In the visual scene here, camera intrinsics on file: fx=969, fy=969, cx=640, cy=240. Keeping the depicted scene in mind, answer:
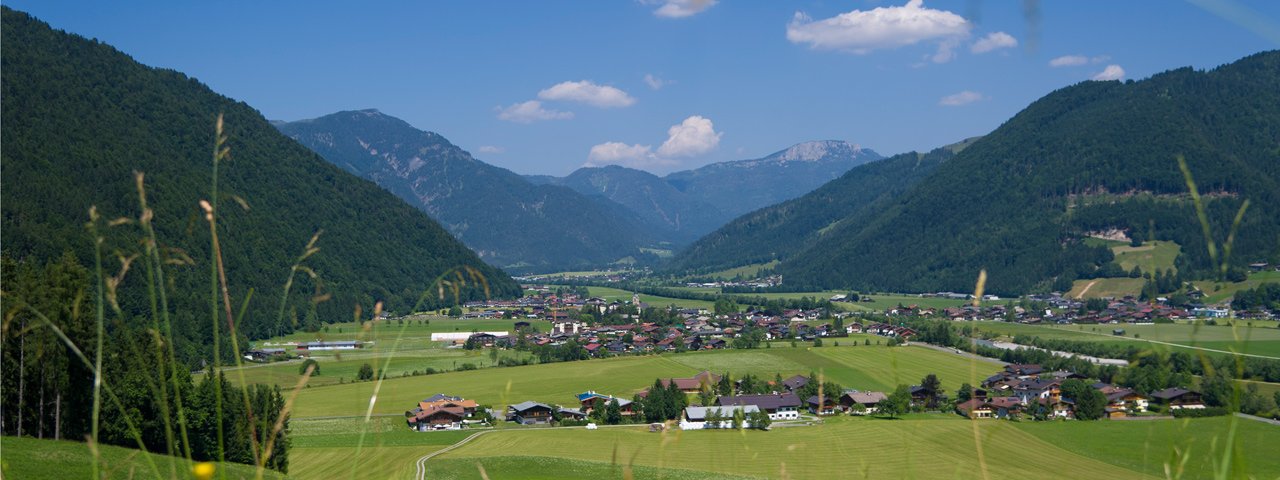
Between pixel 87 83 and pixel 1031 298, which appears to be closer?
pixel 87 83

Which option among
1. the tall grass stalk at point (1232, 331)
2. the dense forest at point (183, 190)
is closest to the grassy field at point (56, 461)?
the tall grass stalk at point (1232, 331)

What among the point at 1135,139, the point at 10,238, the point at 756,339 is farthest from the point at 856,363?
the point at 1135,139

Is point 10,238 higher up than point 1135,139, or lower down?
lower down

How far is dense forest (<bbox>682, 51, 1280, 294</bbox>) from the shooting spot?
420 ft

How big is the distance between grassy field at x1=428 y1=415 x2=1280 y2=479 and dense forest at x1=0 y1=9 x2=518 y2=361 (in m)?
18.6

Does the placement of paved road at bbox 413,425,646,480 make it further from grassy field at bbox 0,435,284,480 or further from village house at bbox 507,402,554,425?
grassy field at bbox 0,435,284,480

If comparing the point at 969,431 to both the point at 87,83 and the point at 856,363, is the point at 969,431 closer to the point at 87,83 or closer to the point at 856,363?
the point at 856,363

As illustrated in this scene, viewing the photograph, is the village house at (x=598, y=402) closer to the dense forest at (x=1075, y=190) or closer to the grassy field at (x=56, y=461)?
the grassy field at (x=56, y=461)

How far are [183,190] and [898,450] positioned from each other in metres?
77.4

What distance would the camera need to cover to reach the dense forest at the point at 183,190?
66688mm

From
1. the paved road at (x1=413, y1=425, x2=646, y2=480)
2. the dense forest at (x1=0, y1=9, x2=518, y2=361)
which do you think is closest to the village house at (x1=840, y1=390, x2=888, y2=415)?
the paved road at (x1=413, y1=425, x2=646, y2=480)

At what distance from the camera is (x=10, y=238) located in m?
60.6

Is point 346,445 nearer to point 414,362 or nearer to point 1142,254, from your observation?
point 414,362

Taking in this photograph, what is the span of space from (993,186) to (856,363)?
120418 millimetres
